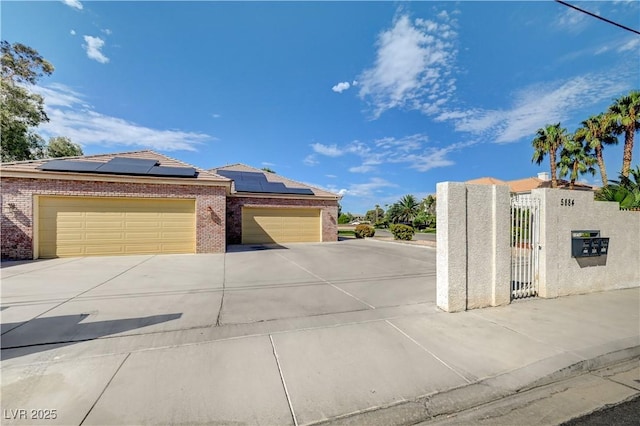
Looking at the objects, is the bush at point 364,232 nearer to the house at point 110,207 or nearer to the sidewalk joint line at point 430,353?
the house at point 110,207

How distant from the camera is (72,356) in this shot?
3.14 m

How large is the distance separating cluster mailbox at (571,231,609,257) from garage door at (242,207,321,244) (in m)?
13.4

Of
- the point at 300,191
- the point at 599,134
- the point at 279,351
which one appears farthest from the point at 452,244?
the point at 599,134

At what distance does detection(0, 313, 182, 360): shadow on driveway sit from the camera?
11.0 ft

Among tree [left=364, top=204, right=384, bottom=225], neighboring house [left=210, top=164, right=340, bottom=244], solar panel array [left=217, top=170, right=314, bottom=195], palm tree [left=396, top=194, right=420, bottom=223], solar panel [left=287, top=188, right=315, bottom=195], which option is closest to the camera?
neighboring house [left=210, top=164, right=340, bottom=244]

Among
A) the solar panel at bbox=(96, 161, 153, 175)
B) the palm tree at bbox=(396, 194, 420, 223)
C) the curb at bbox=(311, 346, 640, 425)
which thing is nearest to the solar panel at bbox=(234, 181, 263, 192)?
the solar panel at bbox=(96, 161, 153, 175)

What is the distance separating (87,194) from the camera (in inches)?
419

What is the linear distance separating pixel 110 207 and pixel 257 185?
821 cm

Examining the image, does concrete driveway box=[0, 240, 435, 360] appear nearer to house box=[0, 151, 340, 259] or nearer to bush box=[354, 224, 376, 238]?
house box=[0, 151, 340, 259]

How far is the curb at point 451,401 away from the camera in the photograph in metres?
2.33

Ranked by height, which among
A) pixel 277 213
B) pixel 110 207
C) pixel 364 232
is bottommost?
pixel 364 232

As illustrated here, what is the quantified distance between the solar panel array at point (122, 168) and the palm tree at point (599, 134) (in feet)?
93.7

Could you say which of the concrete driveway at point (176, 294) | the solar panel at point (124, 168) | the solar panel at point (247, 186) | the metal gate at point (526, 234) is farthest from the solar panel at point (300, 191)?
the metal gate at point (526, 234)

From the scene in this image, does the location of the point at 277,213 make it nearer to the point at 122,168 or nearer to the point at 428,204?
the point at 122,168
